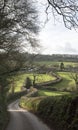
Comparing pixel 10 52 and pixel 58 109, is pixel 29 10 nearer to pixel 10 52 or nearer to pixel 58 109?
pixel 10 52

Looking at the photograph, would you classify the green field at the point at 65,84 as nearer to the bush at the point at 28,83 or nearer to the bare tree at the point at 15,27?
the bush at the point at 28,83

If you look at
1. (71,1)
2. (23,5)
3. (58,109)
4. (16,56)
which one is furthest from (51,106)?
(71,1)

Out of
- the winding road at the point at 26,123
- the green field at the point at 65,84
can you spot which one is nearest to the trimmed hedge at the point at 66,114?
the winding road at the point at 26,123

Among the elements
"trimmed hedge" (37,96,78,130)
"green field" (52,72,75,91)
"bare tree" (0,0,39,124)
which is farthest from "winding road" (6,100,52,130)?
"green field" (52,72,75,91)

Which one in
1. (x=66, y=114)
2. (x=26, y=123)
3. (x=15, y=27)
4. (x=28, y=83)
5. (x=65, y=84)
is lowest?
(x=28, y=83)

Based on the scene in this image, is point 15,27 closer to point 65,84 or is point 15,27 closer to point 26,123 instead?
point 26,123

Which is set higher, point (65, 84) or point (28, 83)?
point (65, 84)

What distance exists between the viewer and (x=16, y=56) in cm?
2492

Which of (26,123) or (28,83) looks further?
(28,83)

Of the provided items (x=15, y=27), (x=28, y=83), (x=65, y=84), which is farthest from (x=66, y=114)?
(x=28, y=83)

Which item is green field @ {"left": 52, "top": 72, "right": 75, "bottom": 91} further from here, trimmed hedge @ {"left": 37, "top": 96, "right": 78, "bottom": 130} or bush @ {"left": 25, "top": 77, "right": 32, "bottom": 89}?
trimmed hedge @ {"left": 37, "top": 96, "right": 78, "bottom": 130}

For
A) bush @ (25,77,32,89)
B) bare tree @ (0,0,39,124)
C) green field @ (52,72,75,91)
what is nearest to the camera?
bare tree @ (0,0,39,124)

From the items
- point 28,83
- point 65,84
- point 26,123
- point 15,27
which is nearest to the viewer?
point 15,27

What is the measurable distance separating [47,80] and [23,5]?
3922 inches
